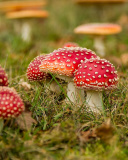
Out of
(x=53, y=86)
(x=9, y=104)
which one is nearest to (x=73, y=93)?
(x=53, y=86)

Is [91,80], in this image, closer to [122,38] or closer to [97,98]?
[97,98]

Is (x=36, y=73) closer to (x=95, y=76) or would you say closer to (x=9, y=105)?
(x=95, y=76)

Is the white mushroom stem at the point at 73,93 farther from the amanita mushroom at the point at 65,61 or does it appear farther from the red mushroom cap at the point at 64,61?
the red mushroom cap at the point at 64,61

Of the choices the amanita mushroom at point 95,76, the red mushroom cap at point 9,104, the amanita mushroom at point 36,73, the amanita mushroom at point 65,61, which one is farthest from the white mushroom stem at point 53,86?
the red mushroom cap at point 9,104

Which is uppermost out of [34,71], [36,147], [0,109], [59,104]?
[34,71]

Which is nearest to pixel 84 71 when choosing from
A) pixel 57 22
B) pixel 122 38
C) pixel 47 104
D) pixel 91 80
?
pixel 91 80

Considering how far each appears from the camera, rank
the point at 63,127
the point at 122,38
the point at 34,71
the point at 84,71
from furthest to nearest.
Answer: the point at 122,38
the point at 34,71
the point at 84,71
the point at 63,127

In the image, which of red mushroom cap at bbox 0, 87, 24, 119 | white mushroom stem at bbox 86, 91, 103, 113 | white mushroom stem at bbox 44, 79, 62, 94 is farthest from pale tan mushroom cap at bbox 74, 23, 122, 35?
red mushroom cap at bbox 0, 87, 24, 119
